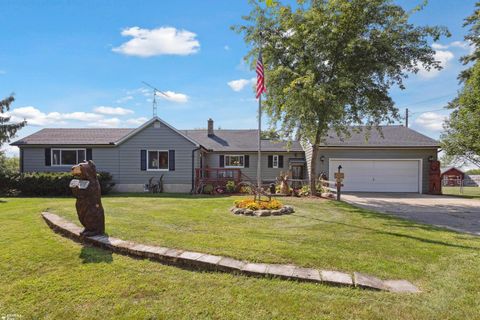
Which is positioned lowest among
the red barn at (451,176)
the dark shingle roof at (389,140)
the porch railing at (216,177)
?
the red barn at (451,176)

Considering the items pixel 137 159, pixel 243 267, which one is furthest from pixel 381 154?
pixel 243 267

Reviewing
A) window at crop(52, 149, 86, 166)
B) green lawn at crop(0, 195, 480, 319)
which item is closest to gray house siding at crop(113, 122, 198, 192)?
window at crop(52, 149, 86, 166)

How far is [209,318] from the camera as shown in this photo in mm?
2822

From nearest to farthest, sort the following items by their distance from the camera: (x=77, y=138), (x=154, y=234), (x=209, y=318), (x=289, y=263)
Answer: (x=209, y=318)
(x=289, y=263)
(x=154, y=234)
(x=77, y=138)

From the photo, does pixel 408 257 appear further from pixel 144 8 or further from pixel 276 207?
pixel 144 8

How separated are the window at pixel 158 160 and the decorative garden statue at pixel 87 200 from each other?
10774mm

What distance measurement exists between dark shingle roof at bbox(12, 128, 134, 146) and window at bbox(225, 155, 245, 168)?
6804 mm

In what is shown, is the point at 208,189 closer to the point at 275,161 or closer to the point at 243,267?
the point at 275,161

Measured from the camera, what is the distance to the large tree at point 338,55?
11.1 meters

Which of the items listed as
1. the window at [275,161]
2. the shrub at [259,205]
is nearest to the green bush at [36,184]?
the shrub at [259,205]

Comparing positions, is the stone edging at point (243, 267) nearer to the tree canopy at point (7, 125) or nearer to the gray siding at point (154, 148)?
the gray siding at point (154, 148)

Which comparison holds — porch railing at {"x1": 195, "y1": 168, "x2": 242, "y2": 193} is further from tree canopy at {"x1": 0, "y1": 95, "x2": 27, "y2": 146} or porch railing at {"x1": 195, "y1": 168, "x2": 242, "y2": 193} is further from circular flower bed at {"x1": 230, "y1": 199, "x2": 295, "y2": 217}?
tree canopy at {"x1": 0, "y1": 95, "x2": 27, "y2": 146}

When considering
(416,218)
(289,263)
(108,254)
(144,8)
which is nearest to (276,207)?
(416,218)

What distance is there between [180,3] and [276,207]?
276 inches
